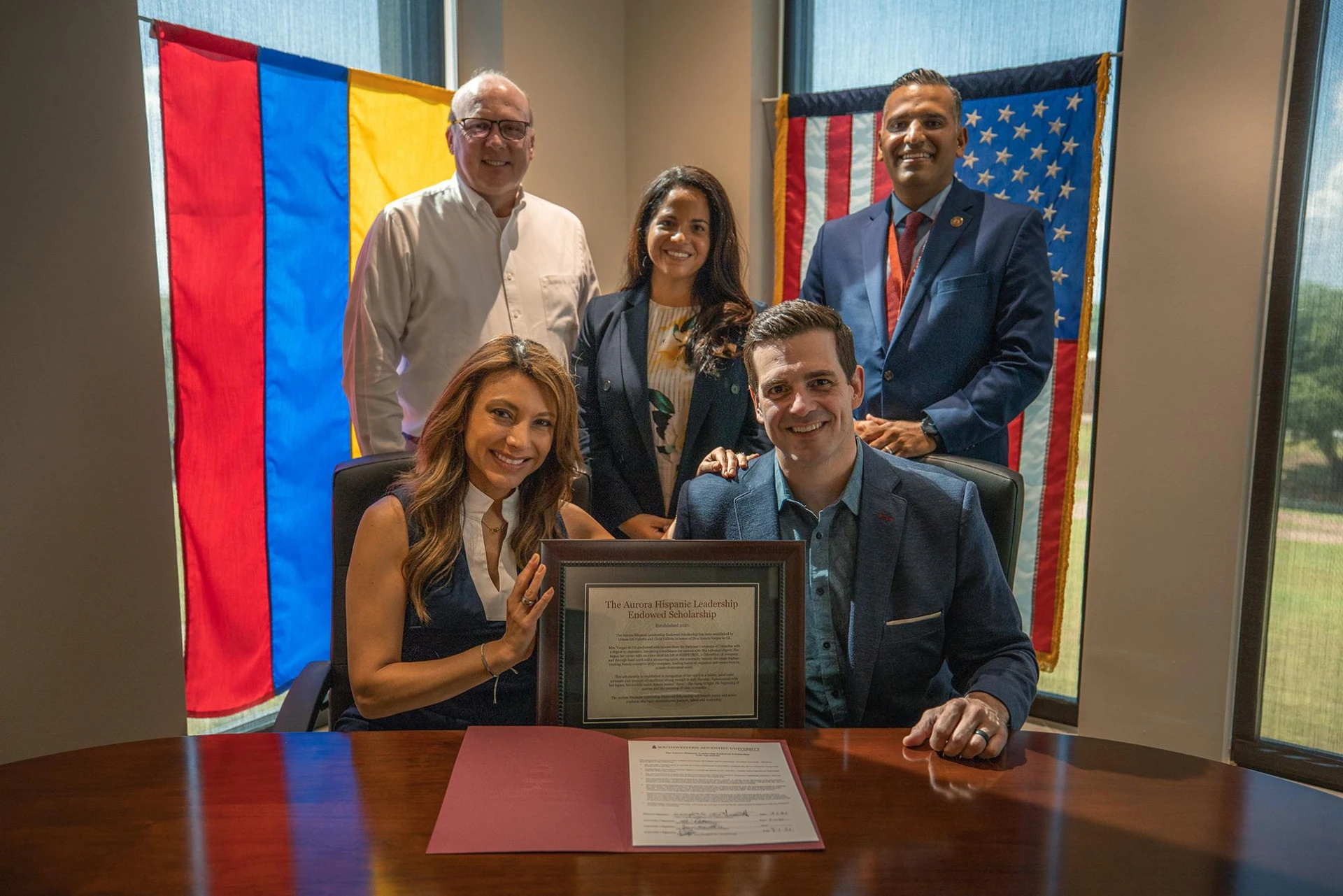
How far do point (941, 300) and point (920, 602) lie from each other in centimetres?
122

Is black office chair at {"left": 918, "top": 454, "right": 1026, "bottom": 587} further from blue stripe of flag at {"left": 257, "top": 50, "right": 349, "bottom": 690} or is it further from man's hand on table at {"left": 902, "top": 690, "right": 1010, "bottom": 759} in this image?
blue stripe of flag at {"left": 257, "top": 50, "right": 349, "bottom": 690}

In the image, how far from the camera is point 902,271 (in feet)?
9.30

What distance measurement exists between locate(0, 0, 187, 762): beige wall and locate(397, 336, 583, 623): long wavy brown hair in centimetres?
107

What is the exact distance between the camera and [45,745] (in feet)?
7.93

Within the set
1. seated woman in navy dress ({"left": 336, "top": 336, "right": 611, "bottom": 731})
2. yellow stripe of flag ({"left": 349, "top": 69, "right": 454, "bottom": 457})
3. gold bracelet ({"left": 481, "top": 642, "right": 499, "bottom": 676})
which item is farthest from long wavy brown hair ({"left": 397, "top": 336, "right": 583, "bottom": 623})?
yellow stripe of flag ({"left": 349, "top": 69, "right": 454, "bottom": 457})

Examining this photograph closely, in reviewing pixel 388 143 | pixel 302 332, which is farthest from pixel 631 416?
pixel 388 143

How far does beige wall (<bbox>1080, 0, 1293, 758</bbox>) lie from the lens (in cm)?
293

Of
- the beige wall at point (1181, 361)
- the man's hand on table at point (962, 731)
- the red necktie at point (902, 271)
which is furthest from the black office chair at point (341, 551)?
the beige wall at point (1181, 361)

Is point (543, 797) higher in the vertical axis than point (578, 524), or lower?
lower

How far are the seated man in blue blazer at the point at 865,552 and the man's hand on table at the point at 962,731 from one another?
0.14m

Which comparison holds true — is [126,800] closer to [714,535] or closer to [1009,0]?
[714,535]

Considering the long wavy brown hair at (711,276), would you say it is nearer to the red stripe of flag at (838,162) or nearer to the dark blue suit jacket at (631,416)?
the dark blue suit jacket at (631,416)

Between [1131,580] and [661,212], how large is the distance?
1.91 metres

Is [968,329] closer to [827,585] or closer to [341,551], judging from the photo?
[827,585]
